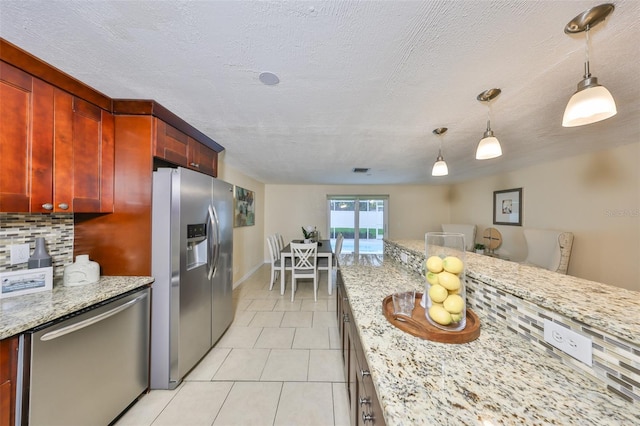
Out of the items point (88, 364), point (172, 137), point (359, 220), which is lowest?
point (88, 364)

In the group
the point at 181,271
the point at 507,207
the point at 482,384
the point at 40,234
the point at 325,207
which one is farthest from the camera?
the point at 325,207

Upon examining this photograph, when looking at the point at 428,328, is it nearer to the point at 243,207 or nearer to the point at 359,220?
the point at 243,207

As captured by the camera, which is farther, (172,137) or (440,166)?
(440,166)

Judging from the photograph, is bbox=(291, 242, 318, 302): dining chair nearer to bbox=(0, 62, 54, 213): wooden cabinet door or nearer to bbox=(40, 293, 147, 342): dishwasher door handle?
bbox=(40, 293, 147, 342): dishwasher door handle

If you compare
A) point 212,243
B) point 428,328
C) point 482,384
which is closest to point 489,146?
point 428,328

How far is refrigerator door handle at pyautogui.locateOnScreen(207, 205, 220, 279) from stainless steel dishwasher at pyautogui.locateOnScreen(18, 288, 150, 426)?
1.68 ft

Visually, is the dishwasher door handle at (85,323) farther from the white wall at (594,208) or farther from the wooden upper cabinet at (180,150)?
the white wall at (594,208)

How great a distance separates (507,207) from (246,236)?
529cm

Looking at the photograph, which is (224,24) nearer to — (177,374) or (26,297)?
(26,297)

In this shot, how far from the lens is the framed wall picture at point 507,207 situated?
3920 mm

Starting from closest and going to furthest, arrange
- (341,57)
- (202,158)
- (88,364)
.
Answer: (341,57) < (88,364) < (202,158)

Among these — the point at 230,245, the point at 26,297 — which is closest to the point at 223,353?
the point at 230,245

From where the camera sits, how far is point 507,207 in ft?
13.7

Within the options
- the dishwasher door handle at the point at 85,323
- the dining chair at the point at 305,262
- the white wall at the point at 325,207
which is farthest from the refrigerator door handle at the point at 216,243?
the white wall at the point at 325,207
